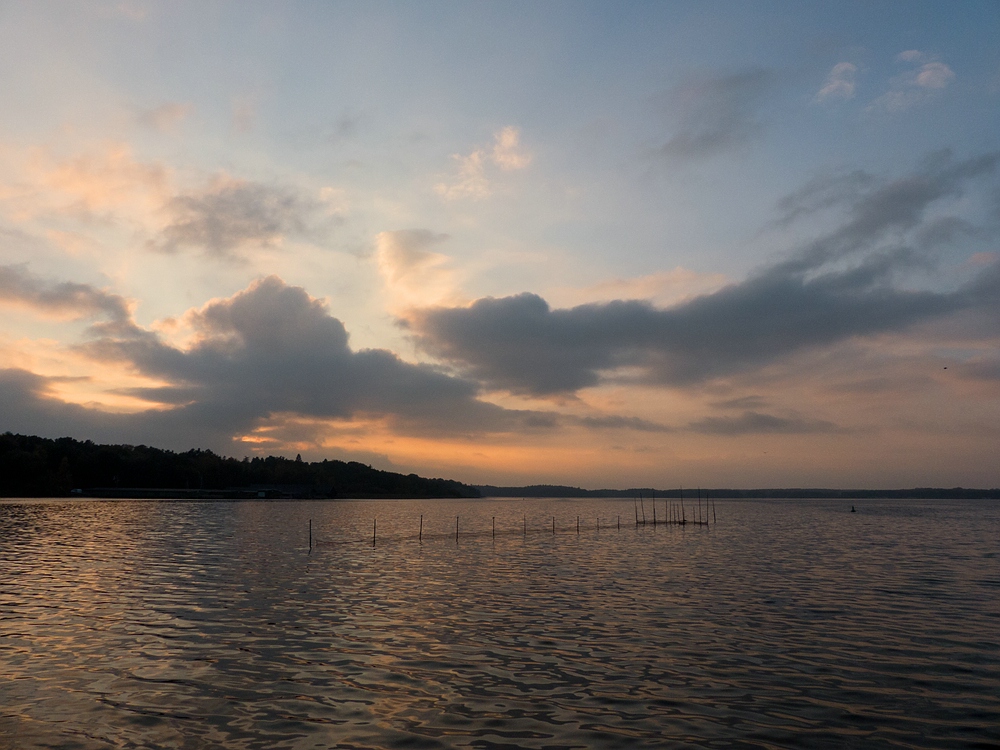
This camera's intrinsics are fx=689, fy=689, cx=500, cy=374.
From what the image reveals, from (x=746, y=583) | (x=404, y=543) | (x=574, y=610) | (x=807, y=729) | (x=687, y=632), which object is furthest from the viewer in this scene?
(x=404, y=543)

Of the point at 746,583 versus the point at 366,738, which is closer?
the point at 366,738

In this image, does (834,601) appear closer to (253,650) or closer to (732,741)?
(732,741)

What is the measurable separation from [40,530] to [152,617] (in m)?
67.4

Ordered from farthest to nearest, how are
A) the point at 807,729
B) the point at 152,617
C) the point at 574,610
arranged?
the point at 574,610, the point at 152,617, the point at 807,729

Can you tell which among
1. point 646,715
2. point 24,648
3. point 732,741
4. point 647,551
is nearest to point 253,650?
point 24,648

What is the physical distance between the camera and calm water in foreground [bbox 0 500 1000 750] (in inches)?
710

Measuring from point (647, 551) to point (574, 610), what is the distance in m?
41.2

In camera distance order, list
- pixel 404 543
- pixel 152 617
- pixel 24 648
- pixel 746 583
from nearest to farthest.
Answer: pixel 24 648
pixel 152 617
pixel 746 583
pixel 404 543

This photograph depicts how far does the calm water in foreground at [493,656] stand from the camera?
1803cm

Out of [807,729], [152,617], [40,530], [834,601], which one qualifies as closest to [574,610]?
[834,601]

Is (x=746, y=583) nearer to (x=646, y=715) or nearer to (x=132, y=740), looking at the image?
(x=646, y=715)

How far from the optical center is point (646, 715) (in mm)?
19281

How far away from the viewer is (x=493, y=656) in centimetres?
2578

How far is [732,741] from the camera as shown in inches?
683
